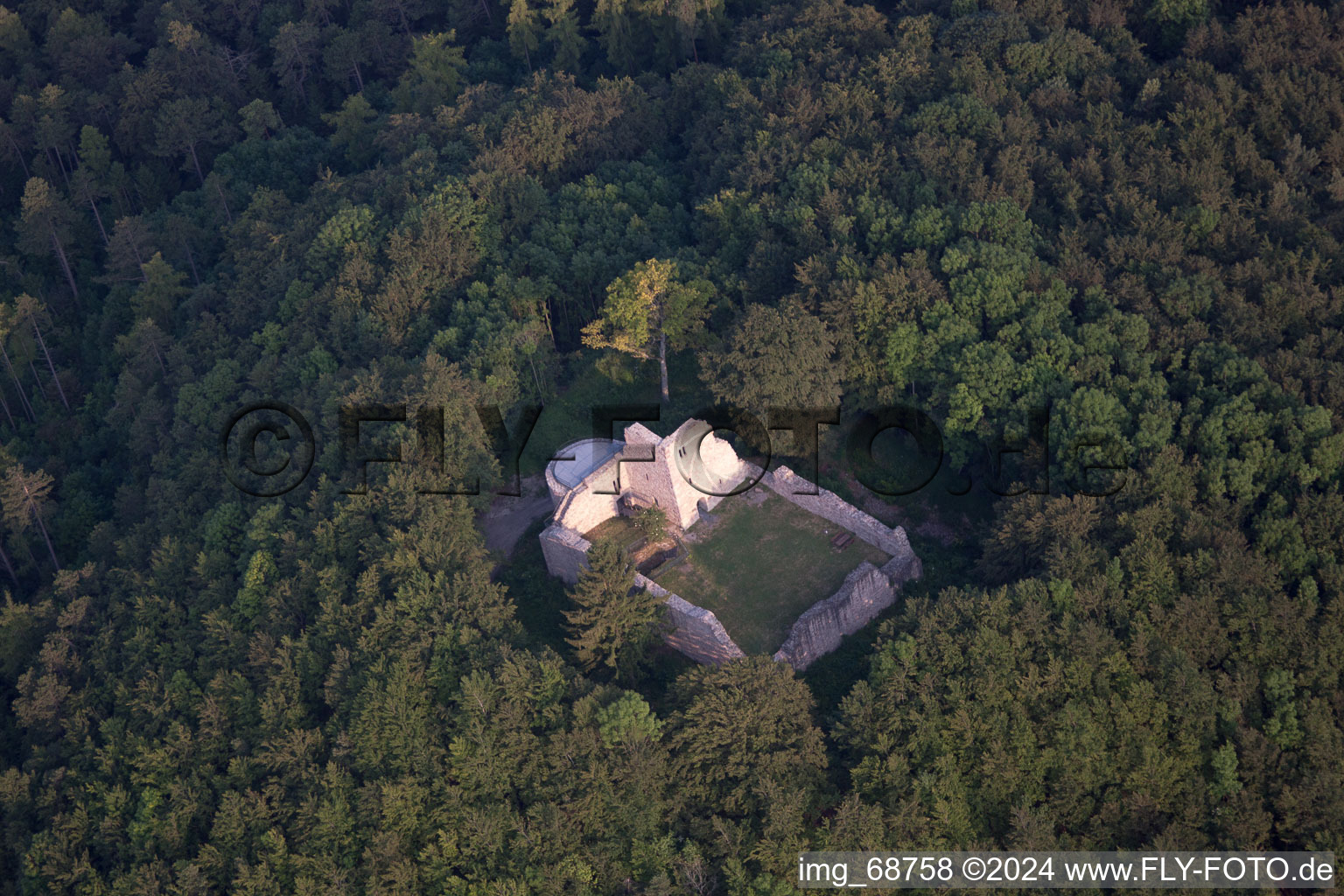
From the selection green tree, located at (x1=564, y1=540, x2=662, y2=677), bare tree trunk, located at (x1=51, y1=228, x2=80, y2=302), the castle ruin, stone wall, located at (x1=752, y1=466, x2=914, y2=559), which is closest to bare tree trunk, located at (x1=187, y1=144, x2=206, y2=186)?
bare tree trunk, located at (x1=51, y1=228, x2=80, y2=302)

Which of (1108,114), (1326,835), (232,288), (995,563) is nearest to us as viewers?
(1326,835)

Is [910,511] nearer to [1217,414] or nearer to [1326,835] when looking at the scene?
[1217,414]

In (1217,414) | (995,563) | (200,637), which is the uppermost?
(1217,414)

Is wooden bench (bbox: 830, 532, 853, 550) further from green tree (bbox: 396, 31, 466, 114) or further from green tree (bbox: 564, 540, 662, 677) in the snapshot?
green tree (bbox: 396, 31, 466, 114)

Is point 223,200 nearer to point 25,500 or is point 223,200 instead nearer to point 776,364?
point 25,500

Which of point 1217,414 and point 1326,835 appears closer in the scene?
point 1326,835

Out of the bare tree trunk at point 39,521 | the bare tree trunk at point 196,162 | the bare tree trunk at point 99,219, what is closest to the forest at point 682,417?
the bare tree trunk at point 39,521

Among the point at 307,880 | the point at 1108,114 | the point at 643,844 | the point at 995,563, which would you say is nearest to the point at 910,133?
the point at 1108,114
